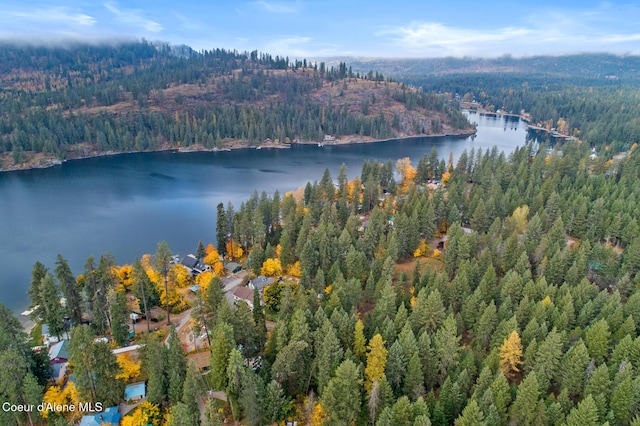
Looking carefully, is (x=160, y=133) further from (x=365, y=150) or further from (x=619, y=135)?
(x=619, y=135)

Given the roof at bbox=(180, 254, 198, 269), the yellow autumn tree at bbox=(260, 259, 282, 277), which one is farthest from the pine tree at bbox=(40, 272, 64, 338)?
the yellow autumn tree at bbox=(260, 259, 282, 277)

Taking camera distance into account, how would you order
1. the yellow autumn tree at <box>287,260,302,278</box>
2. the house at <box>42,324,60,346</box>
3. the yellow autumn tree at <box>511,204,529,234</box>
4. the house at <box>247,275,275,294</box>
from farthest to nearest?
the yellow autumn tree at <box>511,204,529,234</box> → the yellow autumn tree at <box>287,260,302,278</box> → the house at <box>247,275,275,294</box> → the house at <box>42,324,60,346</box>

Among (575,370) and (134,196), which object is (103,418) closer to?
(575,370)

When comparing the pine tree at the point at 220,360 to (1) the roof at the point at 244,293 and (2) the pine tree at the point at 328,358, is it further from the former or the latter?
(1) the roof at the point at 244,293

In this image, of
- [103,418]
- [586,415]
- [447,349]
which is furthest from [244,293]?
[586,415]

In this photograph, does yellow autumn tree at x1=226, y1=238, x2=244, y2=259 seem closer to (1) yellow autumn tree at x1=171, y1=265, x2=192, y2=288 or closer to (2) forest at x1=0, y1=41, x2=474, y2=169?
(1) yellow autumn tree at x1=171, y1=265, x2=192, y2=288

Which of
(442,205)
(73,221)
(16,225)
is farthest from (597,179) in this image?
(16,225)

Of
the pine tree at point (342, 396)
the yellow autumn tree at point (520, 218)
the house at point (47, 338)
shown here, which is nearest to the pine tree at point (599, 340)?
the pine tree at point (342, 396)
